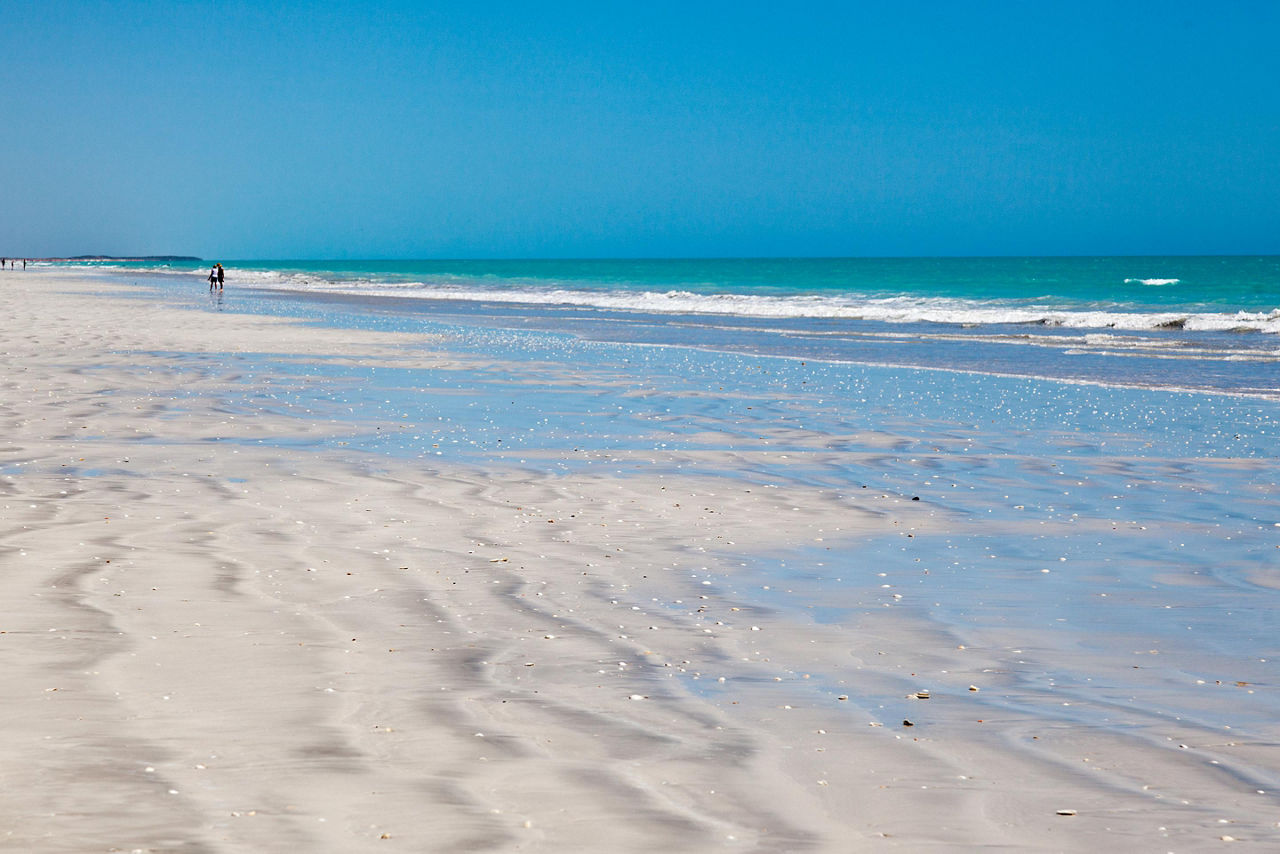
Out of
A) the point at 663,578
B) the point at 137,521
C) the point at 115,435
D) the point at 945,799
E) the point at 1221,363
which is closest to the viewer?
the point at 945,799

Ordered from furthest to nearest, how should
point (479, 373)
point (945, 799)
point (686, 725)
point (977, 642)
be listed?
point (479, 373), point (977, 642), point (686, 725), point (945, 799)

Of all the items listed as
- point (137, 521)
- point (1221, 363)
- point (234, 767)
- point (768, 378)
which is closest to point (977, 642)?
point (234, 767)

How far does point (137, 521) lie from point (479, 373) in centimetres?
1071

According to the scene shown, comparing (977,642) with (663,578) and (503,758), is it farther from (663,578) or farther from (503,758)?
(503,758)

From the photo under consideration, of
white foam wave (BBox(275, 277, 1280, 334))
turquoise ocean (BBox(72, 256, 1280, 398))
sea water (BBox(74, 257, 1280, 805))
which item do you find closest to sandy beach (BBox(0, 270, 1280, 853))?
sea water (BBox(74, 257, 1280, 805))

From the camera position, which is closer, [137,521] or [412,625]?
[412,625]

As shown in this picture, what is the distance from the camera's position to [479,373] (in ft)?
58.5

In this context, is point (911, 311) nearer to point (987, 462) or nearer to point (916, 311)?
point (916, 311)

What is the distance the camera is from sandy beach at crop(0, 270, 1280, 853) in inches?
132

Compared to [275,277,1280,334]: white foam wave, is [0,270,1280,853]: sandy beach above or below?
below

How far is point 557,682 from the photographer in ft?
15.0

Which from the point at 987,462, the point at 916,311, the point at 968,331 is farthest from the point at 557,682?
the point at 916,311

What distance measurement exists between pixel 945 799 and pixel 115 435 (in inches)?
356

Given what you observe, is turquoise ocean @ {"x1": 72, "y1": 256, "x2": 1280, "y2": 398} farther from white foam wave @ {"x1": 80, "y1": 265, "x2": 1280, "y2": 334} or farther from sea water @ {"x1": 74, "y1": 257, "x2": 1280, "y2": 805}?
sea water @ {"x1": 74, "y1": 257, "x2": 1280, "y2": 805}
